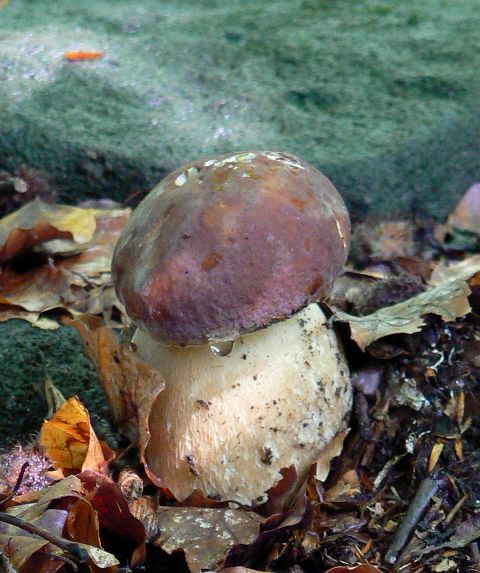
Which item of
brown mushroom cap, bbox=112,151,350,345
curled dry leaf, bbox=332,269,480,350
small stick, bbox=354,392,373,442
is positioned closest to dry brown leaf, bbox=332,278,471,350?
curled dry leaf, bbox=332,269,480,350

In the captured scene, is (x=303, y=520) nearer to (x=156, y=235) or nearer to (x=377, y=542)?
(x=377, y=542)

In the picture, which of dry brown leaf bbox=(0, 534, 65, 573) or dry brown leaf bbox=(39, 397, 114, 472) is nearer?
dry brown leaf bbox=(0, 534, 65, 573)

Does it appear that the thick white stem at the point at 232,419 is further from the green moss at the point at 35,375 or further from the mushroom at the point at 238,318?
the green moss at the point at 35,375

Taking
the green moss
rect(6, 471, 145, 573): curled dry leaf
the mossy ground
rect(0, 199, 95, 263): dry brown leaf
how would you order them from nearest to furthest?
1. rect(6, 471, 145, 573): curled dry leaf
2. the green moss
3. rect(0, 199, 95, 263): dry brown leaf
4. the mossy ground

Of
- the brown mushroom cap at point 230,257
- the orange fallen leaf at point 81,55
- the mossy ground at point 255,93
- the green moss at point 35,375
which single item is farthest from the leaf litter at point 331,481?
the orange fallen leaf at point 81,55

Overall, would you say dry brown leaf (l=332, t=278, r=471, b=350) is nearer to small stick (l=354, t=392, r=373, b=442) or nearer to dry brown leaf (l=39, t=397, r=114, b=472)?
small stick (l=354, t=392, r=373, b=442)

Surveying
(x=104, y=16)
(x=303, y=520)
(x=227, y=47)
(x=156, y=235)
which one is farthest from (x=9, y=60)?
(x=303, y=520)

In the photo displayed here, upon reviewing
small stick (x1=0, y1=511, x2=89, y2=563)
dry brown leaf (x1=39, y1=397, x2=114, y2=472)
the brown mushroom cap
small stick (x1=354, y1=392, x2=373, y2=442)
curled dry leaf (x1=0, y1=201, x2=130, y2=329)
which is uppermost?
the brown mushroom cap
